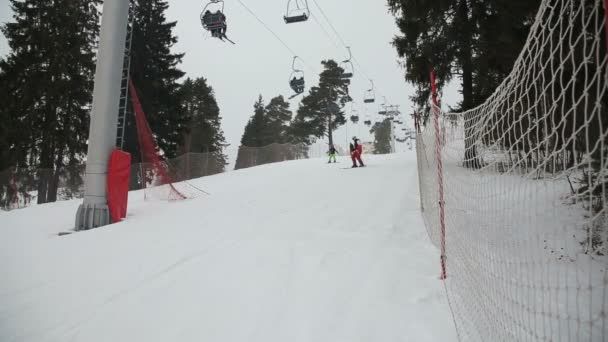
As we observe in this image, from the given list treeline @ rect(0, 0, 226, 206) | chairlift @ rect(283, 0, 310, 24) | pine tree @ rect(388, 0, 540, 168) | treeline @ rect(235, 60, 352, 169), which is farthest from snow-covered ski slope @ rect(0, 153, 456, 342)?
treeline @ rect(235, 60, 352, 169)

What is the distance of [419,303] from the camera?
331 cm

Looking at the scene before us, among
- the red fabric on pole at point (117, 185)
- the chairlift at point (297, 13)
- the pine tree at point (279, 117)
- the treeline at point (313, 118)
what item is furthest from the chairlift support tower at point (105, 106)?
the pine tree at point (279, 117)

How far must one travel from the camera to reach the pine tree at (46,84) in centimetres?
1850

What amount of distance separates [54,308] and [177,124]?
21.1m

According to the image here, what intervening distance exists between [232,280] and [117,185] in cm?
549

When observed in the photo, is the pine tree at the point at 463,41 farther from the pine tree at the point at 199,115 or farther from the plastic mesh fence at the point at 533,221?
the pine tree at the point at 199,115

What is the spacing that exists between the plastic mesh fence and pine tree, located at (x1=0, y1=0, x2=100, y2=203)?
67.3 ft

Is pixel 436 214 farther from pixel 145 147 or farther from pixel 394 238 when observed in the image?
pixel 145 147

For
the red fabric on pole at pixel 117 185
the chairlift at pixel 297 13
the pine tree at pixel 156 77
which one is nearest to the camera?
the red fabric on pole at pixel 117 185

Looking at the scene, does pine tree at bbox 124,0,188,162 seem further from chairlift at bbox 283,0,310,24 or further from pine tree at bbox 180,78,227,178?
chairlift at bbox 283,0,310,24

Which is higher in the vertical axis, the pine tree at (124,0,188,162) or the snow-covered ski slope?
the pine tree at (124,0,188,162)

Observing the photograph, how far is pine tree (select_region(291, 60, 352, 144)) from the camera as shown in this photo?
155 feet

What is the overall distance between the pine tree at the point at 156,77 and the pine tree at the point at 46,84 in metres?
2.92

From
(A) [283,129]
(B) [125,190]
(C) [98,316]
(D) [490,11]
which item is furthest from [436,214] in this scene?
(A) [283,129]
